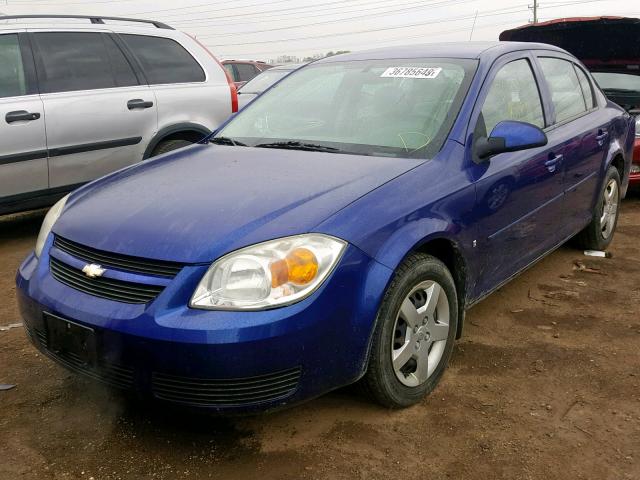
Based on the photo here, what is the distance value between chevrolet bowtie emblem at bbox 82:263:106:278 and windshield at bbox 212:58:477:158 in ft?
3.95

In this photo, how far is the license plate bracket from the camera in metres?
2.31

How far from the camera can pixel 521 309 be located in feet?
12.8

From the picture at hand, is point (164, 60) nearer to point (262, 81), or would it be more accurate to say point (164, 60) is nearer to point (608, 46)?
point (262, 81)

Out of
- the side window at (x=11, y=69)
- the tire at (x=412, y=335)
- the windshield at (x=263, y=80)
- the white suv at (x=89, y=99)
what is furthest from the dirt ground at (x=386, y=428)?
the windshield at (x=263, y=80)

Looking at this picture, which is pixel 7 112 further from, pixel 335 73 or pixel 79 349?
pixel 79 349

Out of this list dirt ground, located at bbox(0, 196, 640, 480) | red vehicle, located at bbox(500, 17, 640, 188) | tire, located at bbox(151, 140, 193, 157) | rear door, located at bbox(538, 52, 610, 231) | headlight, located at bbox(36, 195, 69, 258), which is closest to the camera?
dirt ground, located at bbox(0, 196, 640, 480)

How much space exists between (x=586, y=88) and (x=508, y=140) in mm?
2011

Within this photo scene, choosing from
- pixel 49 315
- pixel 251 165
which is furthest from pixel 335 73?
pixel 49 315

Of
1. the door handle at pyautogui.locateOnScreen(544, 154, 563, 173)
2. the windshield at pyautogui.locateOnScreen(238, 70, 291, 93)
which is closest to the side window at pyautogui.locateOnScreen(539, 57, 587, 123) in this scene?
the door handle at pyautogui.locateOnScreen(544, 154, 563, 173)

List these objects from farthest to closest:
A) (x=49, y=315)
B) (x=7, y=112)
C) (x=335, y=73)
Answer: (x=7, y=112)
(x=335, y=73)
(x=49, y=315)

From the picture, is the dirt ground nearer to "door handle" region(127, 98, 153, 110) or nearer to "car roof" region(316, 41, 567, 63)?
"car roof" region(316, 41, 567, 63)

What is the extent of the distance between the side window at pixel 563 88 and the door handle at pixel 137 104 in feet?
10.6

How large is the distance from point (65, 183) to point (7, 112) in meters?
0.69

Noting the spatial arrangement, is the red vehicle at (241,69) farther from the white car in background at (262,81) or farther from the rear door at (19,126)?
the rear door at (19,126)
